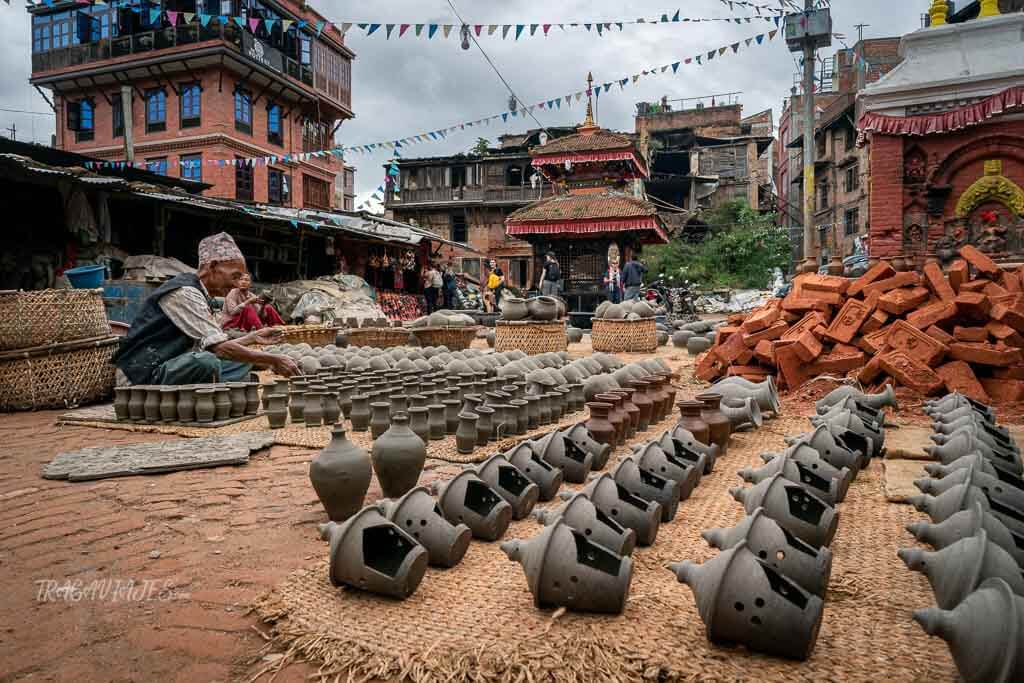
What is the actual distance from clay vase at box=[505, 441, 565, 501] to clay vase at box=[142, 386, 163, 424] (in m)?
3.19

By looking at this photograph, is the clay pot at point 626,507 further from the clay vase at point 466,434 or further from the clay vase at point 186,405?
the clay vase at point 186,405

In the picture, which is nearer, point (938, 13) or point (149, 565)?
point (149, 565)

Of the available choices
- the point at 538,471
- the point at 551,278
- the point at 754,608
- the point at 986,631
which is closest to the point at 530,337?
the point at 538,471

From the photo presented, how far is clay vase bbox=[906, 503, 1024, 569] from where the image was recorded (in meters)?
1.85

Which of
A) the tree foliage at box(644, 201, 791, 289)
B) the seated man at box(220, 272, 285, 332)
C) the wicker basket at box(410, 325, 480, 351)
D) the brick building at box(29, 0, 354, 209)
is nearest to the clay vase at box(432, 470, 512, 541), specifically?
the seated man at box(220, 272, 285, 332)

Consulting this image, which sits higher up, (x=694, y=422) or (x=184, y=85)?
(x=184, y=85)

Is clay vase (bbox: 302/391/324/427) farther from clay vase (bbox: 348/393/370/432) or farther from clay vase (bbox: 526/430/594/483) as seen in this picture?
clay vase (bbox: 526/430/594/483)

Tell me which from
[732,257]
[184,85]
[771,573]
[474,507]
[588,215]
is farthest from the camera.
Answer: [732,257]

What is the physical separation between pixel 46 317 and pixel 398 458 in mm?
4307

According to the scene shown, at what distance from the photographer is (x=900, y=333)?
534 cm

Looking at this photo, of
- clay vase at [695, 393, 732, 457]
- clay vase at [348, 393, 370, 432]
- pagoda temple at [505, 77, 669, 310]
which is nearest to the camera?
clay vase at [695, 393, 732, 457]

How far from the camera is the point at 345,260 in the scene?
16188mm

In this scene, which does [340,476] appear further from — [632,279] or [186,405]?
[632,279]

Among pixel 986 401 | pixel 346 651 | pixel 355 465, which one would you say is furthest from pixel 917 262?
pixel 346 651
